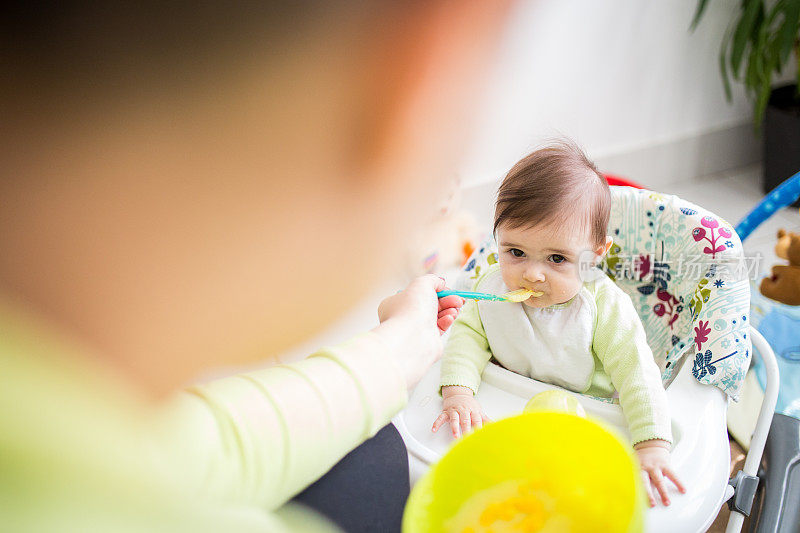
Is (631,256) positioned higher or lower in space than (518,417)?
lower

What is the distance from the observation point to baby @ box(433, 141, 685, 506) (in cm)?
79

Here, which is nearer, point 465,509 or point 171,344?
point 171,344

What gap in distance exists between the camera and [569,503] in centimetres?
39

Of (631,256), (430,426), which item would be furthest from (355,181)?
(631,256)

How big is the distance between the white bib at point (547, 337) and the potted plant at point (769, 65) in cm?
119

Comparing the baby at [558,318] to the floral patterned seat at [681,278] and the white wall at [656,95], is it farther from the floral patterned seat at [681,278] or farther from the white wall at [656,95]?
the white wall at [656,95]

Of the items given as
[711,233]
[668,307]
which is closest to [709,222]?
[711,233]

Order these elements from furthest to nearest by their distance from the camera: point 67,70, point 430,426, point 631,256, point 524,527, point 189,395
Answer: point 631,256, point 430,426, point 524,527, point 189,395, point 67,70

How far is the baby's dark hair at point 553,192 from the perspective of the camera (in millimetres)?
796

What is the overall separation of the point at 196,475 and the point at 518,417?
0.20 metres

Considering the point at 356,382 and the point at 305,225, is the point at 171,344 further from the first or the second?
the point at 356,382

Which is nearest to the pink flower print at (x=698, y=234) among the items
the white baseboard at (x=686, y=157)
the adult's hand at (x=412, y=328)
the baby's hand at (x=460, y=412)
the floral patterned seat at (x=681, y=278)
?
the floral patterned seat at (x=681, y=278)

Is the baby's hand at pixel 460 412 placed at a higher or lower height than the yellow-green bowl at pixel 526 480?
lower

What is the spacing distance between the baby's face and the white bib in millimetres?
29
